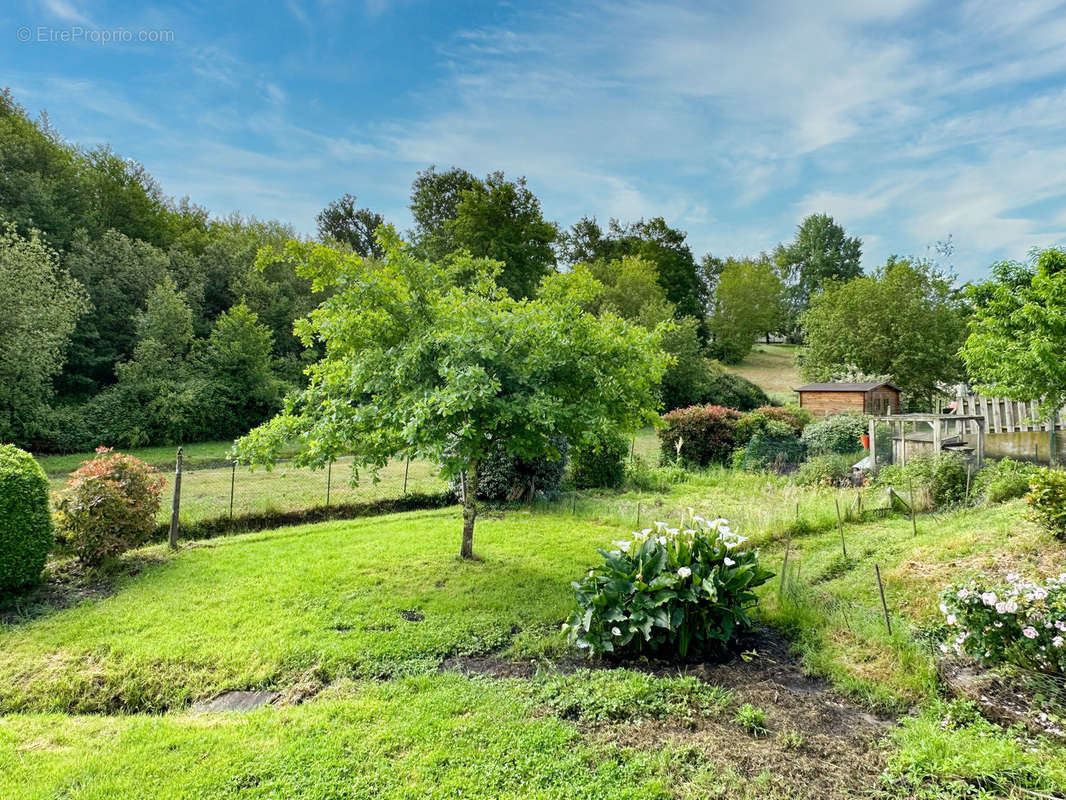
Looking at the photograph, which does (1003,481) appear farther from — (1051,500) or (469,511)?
(469,511)

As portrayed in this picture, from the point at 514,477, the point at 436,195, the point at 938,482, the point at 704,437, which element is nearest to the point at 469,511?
the point at 514,477

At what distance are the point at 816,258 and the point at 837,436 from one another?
42133 mm

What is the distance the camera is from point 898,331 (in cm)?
2261

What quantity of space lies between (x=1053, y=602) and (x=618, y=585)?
2668mm

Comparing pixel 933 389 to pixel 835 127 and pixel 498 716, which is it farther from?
pixel 498 716

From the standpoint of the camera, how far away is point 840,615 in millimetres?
4613

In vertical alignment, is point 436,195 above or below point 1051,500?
above

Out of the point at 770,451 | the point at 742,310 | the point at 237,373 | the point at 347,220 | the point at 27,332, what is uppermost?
the point at 347,220

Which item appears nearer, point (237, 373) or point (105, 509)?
point (105, 509)

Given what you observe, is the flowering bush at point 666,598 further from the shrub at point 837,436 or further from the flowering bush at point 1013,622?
the shrub at point 837,436

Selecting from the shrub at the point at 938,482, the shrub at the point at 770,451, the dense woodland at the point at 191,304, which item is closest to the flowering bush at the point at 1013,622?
the shrub at the point at 938,482

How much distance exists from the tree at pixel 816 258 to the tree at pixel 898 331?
2500cm

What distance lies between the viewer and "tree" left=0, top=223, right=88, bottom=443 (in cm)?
1443

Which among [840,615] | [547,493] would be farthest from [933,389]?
[840,615]
